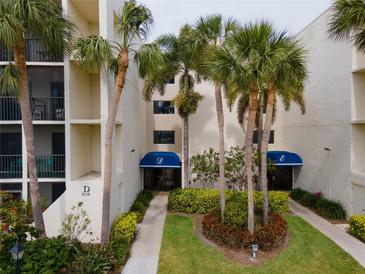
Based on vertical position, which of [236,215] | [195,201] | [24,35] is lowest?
[195,201]

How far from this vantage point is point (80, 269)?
1046 centimetres

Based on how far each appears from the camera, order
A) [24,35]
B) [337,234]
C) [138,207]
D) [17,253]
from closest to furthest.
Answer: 1. [17,253]
2. [24,35]
3. [337,234]
4. [138,207]

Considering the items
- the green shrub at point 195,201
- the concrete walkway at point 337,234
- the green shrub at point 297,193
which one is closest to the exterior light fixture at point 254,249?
the concrete walkway at point 337,234

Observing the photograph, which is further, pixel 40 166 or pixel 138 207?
pixel 138 207

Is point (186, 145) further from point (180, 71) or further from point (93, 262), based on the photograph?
point (93, 262)

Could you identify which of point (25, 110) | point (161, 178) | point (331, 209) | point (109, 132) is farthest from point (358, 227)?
point (25, 110)

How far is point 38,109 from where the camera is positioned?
14.7m

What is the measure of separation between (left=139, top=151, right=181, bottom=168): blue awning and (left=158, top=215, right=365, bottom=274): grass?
8.51 meters

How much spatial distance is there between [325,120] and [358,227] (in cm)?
849

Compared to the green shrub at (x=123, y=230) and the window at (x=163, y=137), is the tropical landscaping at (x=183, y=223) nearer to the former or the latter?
the green shrub at (x=123, y=230)

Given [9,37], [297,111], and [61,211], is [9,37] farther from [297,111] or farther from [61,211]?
[297,111]

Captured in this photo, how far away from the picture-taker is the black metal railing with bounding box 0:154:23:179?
14609 mm

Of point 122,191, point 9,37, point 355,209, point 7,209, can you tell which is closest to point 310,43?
point 355,209

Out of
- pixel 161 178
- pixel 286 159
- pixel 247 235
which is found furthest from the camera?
pixel 161 178
